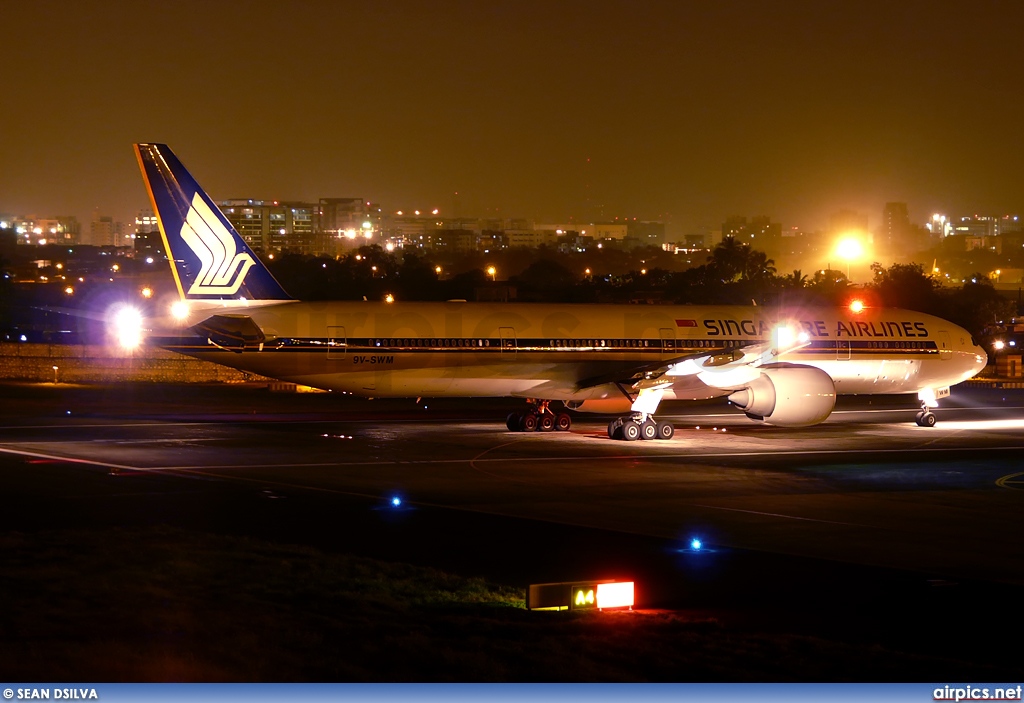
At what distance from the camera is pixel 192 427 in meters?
29.3

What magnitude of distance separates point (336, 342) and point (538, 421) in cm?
569

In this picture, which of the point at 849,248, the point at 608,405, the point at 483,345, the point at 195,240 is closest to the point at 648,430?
the point at 608,405

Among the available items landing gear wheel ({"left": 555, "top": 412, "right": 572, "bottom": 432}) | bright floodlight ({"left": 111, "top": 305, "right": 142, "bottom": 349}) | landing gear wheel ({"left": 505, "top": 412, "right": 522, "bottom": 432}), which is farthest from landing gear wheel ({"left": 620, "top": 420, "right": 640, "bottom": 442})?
bright floodlight ({"left": 111, "top": 305, "right": 142, "bottom": 349})

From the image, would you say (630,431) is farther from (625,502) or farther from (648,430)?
(625,502)

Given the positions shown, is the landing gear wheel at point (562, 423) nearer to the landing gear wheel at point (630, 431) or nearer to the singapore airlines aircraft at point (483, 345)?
the singapore airlines aircraft at point (483, 345)

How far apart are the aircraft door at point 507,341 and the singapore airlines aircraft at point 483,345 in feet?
0.10

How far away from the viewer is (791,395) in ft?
89.3

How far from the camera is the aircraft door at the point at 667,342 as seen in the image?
1252 inches

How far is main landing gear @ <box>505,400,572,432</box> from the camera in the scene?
97.2ft

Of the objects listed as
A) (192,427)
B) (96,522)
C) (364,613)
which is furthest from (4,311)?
(364,613)

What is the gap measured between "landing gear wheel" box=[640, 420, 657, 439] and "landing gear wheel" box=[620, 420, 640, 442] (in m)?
0.13

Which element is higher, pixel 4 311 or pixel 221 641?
pixel 4 311

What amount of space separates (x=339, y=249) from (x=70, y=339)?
318 ft

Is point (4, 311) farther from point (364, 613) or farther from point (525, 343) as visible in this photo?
point (364, 613)
